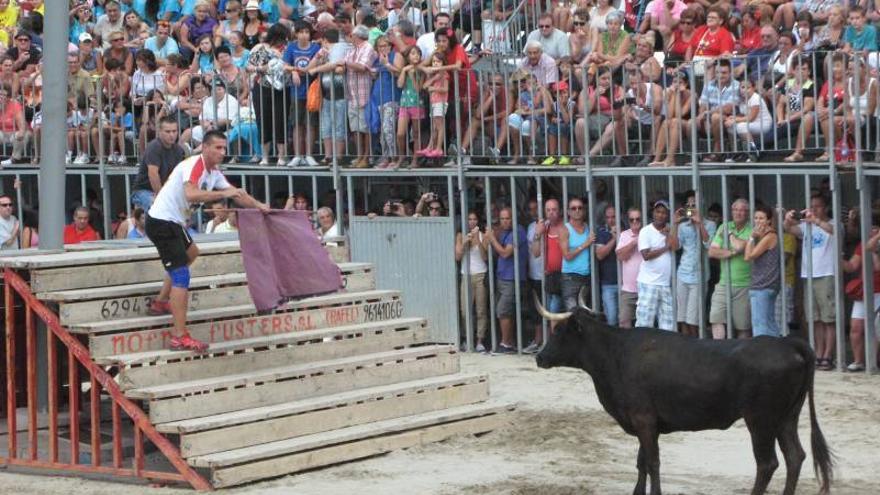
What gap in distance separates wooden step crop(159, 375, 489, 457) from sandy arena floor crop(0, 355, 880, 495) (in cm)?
44

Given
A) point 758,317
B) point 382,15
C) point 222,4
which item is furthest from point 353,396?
point 222,4

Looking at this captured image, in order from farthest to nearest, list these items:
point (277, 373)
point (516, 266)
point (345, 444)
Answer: point (516, 266) → point (277, 373) → point (345, 444)

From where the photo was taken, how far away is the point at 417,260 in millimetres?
22859

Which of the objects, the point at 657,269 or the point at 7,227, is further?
the point at 7,227

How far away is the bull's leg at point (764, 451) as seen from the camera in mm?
12844

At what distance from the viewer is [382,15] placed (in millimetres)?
25547

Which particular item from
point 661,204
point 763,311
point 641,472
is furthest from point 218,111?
point 641,472

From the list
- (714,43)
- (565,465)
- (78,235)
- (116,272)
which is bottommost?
(565,465)

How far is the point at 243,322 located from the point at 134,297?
3.36ft

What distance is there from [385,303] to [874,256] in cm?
541

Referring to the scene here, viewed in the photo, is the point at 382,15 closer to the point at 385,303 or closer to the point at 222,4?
the point at 222,4

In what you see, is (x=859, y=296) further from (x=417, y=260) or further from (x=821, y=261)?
(x=417, y=260)

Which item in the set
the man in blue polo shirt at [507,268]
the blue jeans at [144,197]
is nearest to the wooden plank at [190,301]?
the blue jeans at [144,197]

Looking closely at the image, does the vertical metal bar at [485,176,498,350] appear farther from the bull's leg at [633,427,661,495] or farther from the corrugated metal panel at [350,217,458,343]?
the bull's leg at [633,427,661,495]
